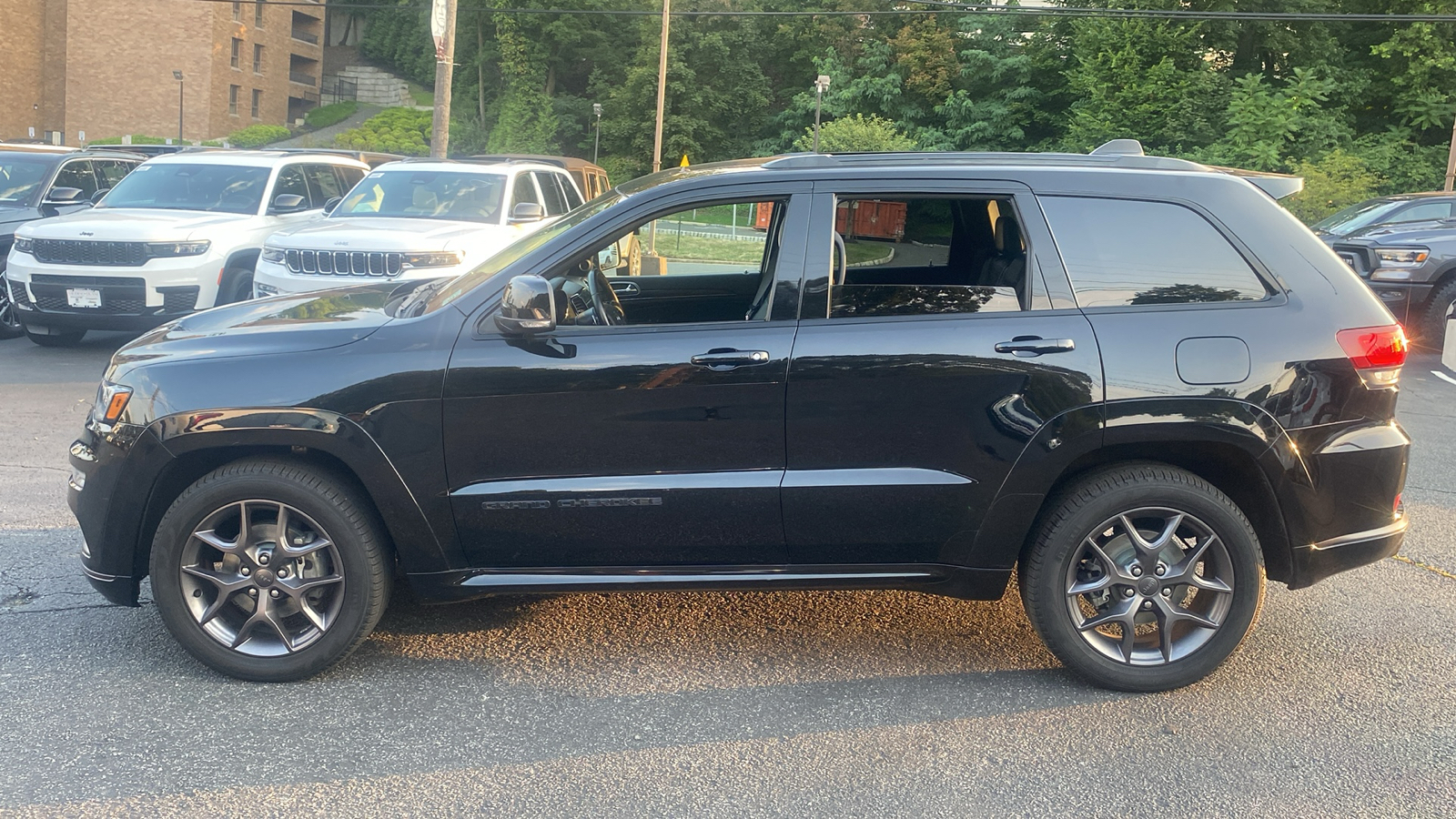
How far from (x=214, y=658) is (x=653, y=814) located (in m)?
1.74

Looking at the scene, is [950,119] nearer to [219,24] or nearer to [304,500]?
[219,24]

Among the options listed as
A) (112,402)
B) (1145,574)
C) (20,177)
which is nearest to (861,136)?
(20,177)

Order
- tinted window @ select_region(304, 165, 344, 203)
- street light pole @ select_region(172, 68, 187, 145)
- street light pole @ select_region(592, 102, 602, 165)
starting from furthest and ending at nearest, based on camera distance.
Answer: street light pole @ select_region(592, 102, 602, 165) → street light pole @ select_region(172, 68, 187, 145) → tinted window @ select_region(304, 165, 344, 203)

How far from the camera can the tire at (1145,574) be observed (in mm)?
3896

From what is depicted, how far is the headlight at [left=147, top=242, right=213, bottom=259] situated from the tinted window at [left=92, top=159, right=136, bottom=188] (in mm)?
4788

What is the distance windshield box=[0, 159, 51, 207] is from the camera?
12945 millimetres

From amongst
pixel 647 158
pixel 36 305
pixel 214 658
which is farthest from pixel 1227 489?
pixel 647 158

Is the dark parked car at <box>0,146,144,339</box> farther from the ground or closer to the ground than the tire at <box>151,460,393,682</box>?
farther from the ground

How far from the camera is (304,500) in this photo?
3.82m

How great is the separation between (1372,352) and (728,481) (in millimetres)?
2227

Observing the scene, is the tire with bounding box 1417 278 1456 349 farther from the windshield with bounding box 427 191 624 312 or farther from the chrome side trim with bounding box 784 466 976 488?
the windshield with bounding box 427 191 624 312

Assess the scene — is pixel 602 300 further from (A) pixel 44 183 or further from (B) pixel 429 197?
(A) pixel 44 183

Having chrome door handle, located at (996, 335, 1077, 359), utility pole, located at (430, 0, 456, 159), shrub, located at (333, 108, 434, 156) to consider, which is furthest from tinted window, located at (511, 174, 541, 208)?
shrub, located at (333, 108, 434, 156)

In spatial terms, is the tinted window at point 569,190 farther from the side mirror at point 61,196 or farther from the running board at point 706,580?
the running board at point 706,580
